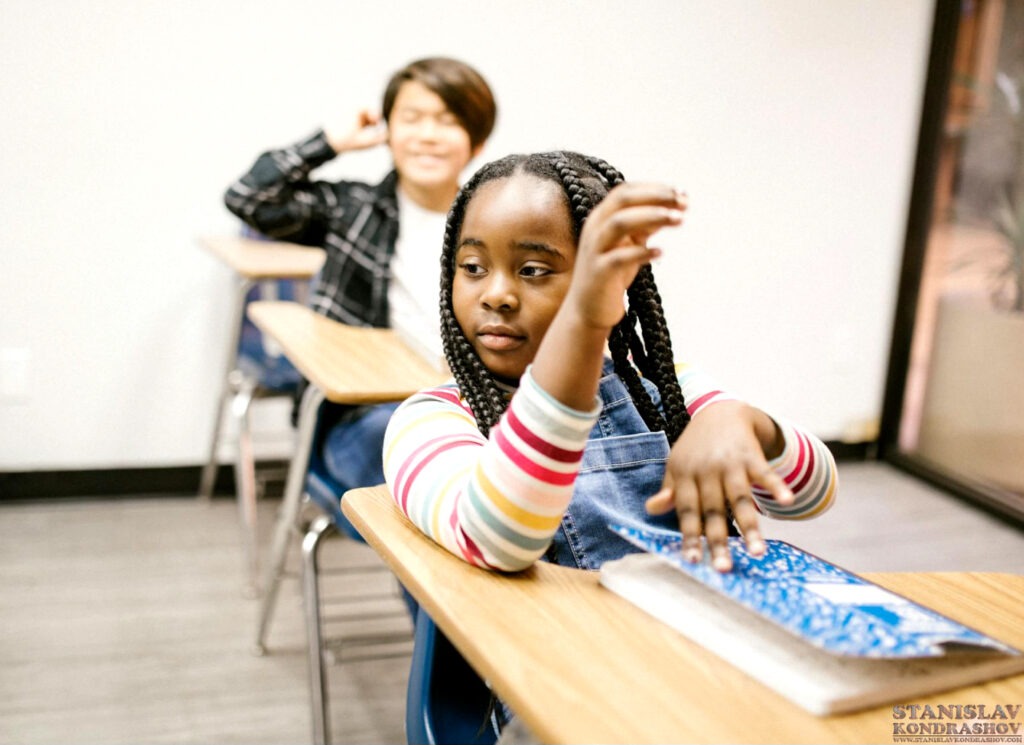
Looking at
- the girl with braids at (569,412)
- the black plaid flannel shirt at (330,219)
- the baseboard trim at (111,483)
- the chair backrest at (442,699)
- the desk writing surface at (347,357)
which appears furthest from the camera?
the baseboard trim at (111,483)

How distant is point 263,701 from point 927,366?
2723mm

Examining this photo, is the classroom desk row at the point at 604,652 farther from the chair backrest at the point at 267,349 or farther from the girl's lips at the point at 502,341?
the chair backrest at the point at 267,349

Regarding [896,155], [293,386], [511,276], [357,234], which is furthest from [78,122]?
[896,155]

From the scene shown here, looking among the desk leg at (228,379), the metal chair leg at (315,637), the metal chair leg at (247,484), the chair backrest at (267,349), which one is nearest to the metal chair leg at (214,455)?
the desk leg at (228,379)

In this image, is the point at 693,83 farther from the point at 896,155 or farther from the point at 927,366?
the point at 927,366

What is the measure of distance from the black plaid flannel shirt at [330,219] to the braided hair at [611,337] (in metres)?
1.12

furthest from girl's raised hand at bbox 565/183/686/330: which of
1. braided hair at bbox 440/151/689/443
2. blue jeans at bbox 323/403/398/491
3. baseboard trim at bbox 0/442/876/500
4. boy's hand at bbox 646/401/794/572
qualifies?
baseboard trim at bbox 0/442/876/500

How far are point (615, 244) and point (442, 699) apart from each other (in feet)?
1.53

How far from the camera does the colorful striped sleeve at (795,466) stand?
98 cm

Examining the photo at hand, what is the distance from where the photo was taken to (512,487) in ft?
2.60

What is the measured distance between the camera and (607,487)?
966 mm

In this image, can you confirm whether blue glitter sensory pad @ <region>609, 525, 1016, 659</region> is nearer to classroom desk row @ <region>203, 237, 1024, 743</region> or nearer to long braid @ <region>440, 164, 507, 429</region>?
classroom desk row @ <region>203, 237, 1024, 743</region>

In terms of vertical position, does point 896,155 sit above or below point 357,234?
above

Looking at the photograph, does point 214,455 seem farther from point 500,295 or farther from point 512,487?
point 512,487
